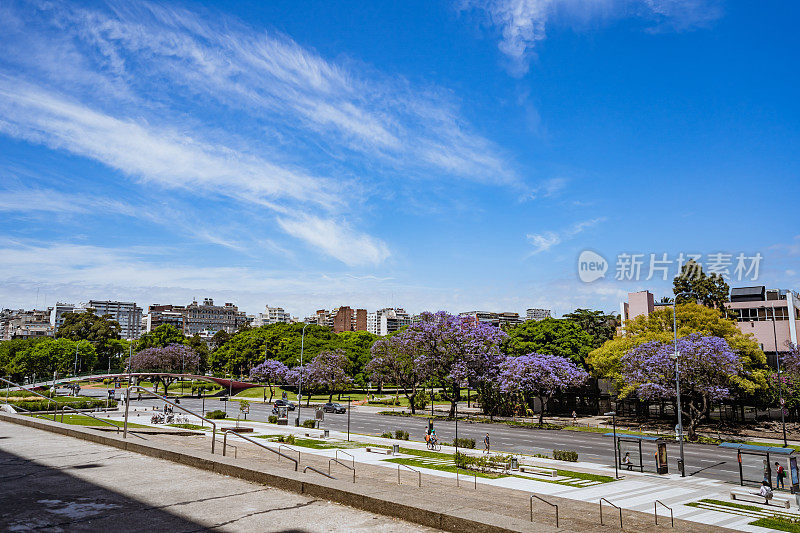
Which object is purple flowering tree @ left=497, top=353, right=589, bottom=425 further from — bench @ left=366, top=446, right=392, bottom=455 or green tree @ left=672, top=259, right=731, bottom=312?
green tree @ left=672, top=259, right=731, bottom=312

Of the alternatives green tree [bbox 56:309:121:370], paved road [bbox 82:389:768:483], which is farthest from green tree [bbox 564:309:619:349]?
green tree [bbox 56:309:121:370]

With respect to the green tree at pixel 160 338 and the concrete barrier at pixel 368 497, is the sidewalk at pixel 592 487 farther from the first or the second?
the green tree at pixel 160 338

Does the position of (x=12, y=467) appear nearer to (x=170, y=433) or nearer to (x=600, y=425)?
(x=170, y=433)

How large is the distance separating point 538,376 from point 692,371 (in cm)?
1353

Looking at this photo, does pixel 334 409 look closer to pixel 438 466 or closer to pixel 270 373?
pixel 270 373

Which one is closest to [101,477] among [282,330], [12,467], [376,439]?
[12,467]

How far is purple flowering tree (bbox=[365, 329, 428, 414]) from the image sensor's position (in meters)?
62.3

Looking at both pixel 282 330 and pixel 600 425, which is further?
pixel 282 330

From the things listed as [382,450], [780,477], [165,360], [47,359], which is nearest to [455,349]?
[382,450]

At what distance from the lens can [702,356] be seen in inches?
1783

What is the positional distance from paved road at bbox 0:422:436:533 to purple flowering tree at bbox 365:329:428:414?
1973 inches

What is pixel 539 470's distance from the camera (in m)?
29.7

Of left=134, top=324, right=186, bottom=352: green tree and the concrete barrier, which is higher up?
left=134, top=324, right=186, bottom=352: green tree

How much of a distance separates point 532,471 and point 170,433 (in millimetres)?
19050
